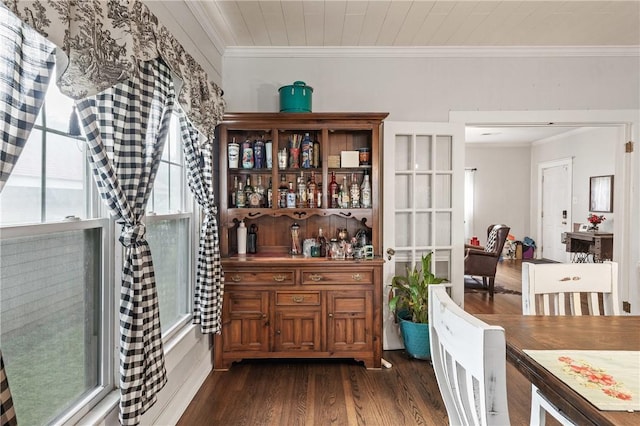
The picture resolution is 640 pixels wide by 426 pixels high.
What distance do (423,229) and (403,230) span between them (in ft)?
0.61

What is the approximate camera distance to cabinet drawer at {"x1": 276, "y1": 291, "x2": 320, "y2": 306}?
2.73m

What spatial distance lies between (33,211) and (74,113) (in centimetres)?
42

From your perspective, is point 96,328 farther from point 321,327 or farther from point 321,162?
point 321,162

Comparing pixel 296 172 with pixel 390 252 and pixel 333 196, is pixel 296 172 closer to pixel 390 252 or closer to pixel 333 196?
pixel 333 196

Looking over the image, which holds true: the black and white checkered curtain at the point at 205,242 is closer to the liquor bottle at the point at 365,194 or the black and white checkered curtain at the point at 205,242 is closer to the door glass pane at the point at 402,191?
the liquor bottle at the point at 365,194

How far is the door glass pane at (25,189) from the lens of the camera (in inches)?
43.9

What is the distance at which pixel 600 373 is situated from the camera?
3.45 feet

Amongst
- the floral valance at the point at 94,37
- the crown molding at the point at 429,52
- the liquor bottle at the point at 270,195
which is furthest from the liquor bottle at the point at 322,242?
the floral valance at the point at 94,37

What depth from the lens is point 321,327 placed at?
2.74 meters

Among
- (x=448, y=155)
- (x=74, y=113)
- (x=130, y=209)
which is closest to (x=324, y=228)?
(x=448, y=155)

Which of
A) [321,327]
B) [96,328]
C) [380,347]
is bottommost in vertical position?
[380,347]

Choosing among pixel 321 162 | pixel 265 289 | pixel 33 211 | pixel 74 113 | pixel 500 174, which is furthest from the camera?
pixel 500 174

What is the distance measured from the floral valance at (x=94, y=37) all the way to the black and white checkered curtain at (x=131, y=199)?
0.13m

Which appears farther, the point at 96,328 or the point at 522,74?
the point at 522,74
